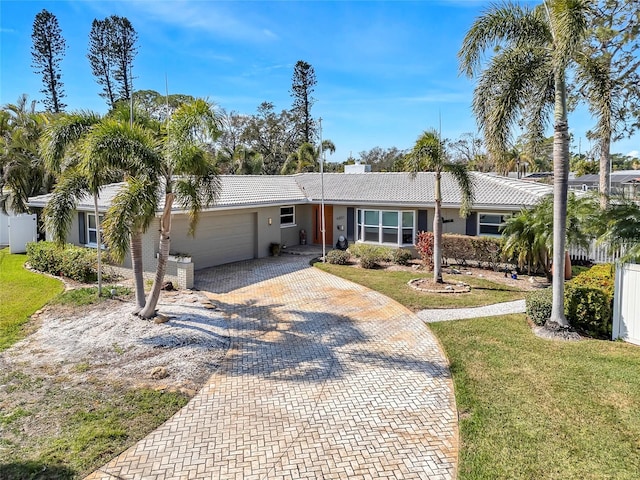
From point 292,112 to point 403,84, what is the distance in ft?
94.2

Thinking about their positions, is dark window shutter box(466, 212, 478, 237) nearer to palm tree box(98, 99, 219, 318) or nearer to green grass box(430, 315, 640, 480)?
green grass box(430, 315, 640, 480)

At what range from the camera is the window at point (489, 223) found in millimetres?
18422

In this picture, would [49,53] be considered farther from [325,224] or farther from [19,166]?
[325,224]

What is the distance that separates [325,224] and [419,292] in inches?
424

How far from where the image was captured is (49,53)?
39.4 m

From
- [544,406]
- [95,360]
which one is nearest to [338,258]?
[95,360]

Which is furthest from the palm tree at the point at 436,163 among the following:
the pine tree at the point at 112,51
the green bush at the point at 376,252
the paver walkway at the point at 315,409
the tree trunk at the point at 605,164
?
the pine tree at the point at 112,51

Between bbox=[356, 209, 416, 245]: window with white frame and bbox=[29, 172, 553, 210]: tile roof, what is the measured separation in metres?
0.72

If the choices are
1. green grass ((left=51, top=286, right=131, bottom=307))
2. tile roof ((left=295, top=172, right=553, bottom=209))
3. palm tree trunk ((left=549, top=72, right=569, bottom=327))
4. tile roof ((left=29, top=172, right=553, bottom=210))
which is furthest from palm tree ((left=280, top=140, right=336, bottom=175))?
palm tree trunk ((left=549, top=72, right=569, bottom=327))

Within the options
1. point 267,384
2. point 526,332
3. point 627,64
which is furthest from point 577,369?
point 627,64

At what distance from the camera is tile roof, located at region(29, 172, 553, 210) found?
18359 millimetres

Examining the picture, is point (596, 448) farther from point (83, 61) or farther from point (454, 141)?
point (454, 141)

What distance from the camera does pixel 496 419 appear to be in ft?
22.0

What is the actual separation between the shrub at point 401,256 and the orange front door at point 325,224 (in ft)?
18.0
